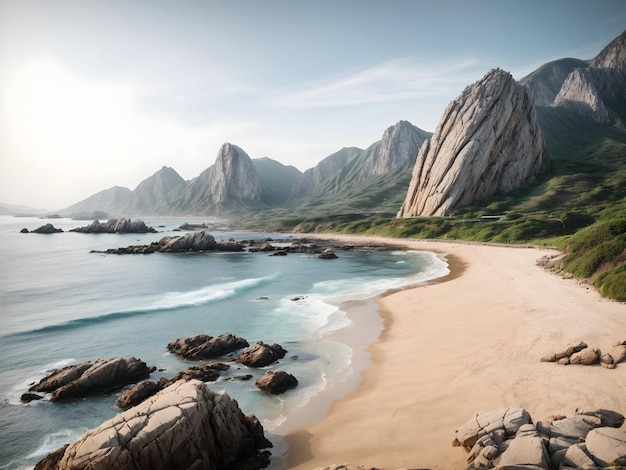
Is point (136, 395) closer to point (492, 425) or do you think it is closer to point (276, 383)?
point (276, 383)

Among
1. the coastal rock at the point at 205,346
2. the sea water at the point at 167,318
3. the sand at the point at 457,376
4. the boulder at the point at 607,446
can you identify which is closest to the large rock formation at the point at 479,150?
the sea water at the point at 167,318

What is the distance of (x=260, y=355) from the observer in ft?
78.7

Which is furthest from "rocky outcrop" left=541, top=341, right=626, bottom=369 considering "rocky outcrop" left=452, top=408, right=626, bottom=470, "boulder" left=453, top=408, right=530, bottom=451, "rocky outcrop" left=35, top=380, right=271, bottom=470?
"rocky outcrop" left=35, top=380, right=271, bottom=470

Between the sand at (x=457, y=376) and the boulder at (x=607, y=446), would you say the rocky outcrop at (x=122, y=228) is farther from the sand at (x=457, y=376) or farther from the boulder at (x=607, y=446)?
the boulder at (x=607, y=446)

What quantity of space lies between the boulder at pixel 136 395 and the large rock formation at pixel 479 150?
4732 inches

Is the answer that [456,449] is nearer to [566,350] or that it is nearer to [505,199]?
[566,350]

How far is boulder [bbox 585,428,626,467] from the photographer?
9.38 metres

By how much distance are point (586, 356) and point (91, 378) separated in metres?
27.3

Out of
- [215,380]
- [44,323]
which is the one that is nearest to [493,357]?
[215,380]

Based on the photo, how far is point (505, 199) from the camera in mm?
127188

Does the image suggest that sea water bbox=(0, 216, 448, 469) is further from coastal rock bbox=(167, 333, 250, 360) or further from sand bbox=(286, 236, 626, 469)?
sand bbox=(286, 236, 626, 469)

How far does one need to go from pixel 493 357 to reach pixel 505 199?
4888 inches

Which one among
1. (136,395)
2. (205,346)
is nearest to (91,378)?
(136,395)

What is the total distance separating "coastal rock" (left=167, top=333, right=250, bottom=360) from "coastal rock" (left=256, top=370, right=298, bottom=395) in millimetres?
6548
